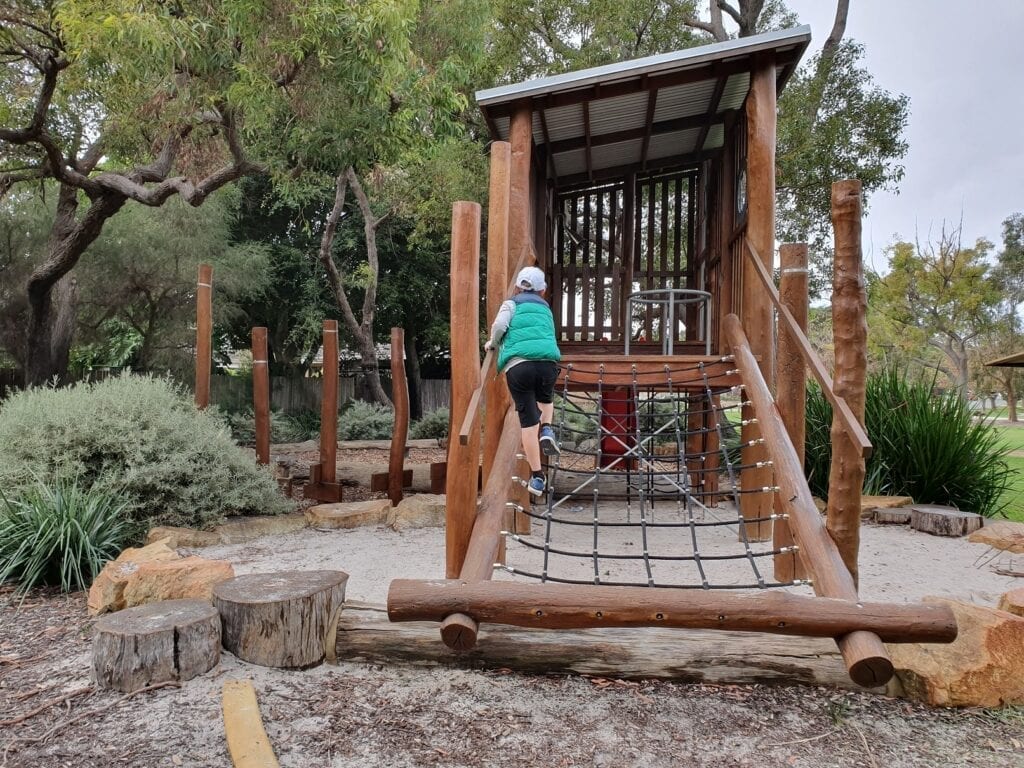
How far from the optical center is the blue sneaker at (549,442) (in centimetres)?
463

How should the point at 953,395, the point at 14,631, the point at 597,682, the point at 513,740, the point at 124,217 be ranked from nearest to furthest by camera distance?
the point at 513,740 → the point at 597,682 → the point at 14,631 → the point at 953,395 → the point at 124,217

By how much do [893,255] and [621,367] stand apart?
25365 millimetres

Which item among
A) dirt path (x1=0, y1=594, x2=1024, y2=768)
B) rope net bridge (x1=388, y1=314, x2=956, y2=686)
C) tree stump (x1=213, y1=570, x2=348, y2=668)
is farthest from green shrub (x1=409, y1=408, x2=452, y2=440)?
dirt path (x1=0, y1=594, x2=1024, y2=768)

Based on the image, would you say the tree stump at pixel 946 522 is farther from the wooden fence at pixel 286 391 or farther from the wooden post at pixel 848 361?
the wooden fence at pixel 286 391

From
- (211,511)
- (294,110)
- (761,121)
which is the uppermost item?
(294,110)

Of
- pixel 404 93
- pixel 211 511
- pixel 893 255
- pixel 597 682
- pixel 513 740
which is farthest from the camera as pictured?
pixel 893 255

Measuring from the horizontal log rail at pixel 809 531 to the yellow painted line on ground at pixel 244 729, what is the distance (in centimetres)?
213

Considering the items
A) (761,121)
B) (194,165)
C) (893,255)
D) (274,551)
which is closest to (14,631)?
(274,551)

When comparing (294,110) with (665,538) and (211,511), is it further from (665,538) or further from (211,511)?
(665,538)

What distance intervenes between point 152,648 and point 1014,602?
4.06m

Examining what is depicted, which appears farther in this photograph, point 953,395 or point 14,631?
point 953,395

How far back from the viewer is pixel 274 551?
214 inches

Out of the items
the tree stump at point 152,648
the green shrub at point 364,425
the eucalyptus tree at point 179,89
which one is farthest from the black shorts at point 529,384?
the green shrub at point 364,425

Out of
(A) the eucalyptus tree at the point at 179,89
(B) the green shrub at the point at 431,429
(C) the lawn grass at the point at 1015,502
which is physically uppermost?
(A) the eucalyptus tree at the point at 179,89
